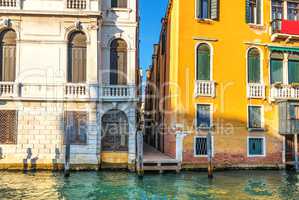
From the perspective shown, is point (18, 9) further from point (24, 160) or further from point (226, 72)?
point (226, 72)

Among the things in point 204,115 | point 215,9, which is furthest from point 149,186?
point 215,9

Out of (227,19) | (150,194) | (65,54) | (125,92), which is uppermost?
(227,19)

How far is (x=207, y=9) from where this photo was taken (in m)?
17.0

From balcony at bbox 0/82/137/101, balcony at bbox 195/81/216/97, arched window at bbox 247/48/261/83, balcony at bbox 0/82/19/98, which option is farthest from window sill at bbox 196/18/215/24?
balcony at bbox 0/82/19/98

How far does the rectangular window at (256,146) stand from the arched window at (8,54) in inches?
437

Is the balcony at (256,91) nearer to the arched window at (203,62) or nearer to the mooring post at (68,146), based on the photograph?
the arched window at (203,62)

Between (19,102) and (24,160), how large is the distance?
2.49 metres

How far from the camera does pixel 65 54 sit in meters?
16.0

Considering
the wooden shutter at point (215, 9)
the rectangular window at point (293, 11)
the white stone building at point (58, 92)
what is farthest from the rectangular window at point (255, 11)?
the white stone building at point (58, 92)

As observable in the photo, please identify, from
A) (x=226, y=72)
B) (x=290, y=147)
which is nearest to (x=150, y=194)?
(x=226, y=72)

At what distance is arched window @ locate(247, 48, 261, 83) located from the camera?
1717cm

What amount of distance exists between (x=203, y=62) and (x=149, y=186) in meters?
6.69

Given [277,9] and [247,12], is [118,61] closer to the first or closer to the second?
[247,12]

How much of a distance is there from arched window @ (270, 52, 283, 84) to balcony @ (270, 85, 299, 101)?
498mm
